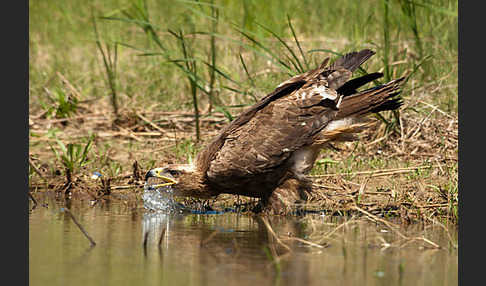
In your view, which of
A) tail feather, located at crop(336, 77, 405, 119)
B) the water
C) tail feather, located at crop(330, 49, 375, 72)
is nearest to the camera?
the water

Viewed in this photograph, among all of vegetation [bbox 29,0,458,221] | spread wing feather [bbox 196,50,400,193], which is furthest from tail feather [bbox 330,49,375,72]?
vegetation [bbox 29,0,458,221]

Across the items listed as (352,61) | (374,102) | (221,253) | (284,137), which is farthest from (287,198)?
(221,253)

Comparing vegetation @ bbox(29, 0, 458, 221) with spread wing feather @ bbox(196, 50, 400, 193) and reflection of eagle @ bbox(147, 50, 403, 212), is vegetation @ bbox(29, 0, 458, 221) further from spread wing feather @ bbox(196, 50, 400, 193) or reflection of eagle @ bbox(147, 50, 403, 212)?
spread wing feather @ bbox(196, 50, 400, 193)

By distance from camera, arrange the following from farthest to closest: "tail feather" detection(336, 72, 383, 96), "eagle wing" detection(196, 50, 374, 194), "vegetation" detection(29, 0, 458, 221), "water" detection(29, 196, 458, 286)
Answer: "vegetation" detection(29, 0, 458, 221)
"tail feather" detection(336, 72, 383, 96)
"eagle wing" detection(196, 50, 374, 194)
"water" detection(29, 196, 458, 286)

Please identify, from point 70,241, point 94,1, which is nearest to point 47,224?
point 70,241

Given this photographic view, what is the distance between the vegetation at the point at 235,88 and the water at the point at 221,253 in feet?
3.01

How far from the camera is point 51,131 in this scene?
916 cm

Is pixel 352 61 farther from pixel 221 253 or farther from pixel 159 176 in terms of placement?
pixel 221 253

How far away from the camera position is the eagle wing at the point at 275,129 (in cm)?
648

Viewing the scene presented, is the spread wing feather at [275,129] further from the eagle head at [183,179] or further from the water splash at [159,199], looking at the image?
the water splash at [159,199]

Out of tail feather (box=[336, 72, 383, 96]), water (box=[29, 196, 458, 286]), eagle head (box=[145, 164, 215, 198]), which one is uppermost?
tail feather (box=[336, 72, 383, 96])

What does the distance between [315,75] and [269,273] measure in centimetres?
276

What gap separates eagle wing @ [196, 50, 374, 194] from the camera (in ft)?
21.3

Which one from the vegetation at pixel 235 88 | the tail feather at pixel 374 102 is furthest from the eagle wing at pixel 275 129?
the vegetation at pixel 235 88
